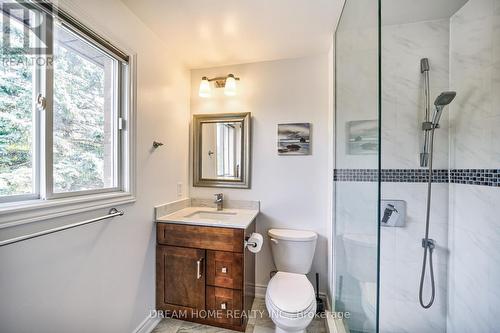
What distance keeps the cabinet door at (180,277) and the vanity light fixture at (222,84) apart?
4.72 ft

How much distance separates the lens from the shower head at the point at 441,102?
127 cm

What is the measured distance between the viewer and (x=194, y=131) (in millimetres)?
2213

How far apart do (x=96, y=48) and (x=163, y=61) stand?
0.61 meters

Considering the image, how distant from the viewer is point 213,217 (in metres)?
2.04

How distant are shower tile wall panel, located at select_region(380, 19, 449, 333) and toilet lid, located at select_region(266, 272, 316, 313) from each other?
1.88 ft

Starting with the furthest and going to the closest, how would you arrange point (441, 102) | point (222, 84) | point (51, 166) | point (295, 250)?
point (222, 84), point (295, 250), point (441, 102), point (51, 166)

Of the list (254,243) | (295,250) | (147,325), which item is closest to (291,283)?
(295,250)

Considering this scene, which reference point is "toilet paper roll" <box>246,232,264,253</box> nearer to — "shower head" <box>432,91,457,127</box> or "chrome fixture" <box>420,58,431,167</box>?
"chrome fixture" <box>420,58,431,167</box>

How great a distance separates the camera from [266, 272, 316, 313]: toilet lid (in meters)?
1.34

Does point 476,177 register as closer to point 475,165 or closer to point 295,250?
point 475,165

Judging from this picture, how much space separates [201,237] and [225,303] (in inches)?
20.5

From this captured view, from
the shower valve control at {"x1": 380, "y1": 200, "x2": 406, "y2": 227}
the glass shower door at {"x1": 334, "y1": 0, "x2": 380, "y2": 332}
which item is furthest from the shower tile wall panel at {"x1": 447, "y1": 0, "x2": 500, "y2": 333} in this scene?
the glass shower door at {"x1": 334, "y1": 0, "x2": 380, "y2": 332}

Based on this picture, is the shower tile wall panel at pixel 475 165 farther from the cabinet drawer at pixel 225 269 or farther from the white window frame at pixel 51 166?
the white window frame at pixel 51 166

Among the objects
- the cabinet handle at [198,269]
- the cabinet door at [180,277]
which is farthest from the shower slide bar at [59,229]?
the cabinet handle at [198,269]
